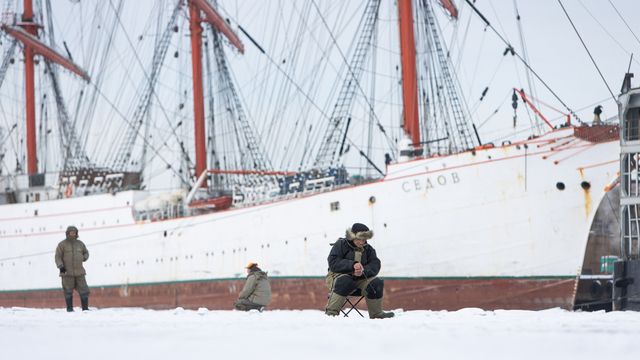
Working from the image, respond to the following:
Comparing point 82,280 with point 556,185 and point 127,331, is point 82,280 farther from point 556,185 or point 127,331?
point 556,185

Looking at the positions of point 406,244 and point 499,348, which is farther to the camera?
point 406,244

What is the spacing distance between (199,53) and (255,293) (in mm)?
21758

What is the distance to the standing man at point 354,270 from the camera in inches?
303

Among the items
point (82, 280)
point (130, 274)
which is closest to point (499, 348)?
point (82, 280)

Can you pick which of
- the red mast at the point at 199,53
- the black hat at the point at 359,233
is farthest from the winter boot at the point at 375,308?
the red mast at the point at 199,53

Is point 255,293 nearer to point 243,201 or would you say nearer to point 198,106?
point 243,201

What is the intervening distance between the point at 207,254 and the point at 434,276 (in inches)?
363

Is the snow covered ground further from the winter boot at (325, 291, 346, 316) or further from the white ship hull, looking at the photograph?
the white ship hull

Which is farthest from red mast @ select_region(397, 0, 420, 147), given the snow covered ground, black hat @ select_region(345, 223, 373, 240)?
the snow covered ground

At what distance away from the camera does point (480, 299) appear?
18.8 metres

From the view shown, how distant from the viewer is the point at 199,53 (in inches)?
1213

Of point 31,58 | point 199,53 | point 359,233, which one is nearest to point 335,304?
point 359,233

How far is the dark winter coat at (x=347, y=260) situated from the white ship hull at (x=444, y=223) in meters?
11.5

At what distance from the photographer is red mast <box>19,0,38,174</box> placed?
36.2 m
